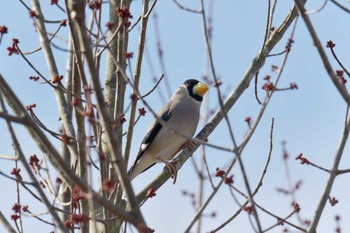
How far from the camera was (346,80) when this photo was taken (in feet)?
14.1

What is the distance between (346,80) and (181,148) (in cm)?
241

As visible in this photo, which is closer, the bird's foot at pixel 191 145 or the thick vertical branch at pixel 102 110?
the thick vertical branch at pixel 102 110

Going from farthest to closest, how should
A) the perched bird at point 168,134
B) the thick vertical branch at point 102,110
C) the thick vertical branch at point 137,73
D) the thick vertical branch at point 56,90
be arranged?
the perched bird at point 168,134, the thick vertical branch at point 56,90, the thick vertical branch at point 137,73, the thick vertical branch at point 102,110

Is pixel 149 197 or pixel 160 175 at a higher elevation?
pixel 160 175

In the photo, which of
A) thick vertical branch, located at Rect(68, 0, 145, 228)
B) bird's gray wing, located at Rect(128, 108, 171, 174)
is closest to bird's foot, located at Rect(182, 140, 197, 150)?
bird's gray wing, located at Rect(128, 108, 171, 174)

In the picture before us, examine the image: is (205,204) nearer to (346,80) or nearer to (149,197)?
(149,197)

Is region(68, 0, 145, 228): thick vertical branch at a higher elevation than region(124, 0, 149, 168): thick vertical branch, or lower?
lower

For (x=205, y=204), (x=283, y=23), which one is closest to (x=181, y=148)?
(x=283, y=23)

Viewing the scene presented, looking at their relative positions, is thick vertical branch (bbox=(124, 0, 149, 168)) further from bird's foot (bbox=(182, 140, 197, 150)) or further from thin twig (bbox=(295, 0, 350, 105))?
bird's foot (bbox=(182, 140, 197, 150))

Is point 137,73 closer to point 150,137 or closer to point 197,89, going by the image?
point 150,137

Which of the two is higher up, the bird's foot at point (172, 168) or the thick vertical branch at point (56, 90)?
the thick vertical branch at point (56, 90)

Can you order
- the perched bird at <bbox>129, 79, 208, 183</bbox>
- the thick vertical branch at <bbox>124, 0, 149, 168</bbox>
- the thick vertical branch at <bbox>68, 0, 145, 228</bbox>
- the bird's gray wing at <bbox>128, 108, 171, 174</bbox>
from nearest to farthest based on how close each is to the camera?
the thick vertical branch at <bbox>68, 0, 145, 228</bbox>
the thick vertical branch at <bbox>124, 0, 149, 168</bbox>
the perched bird at <bbox>129, 79, 208, 183</bbox>
the bird's gray wing at <bbox>128, 108, 171, 174</bbox>

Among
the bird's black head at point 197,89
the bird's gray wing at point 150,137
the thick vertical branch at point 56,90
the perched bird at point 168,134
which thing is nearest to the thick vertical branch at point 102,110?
the thick vertical branch at point 56,90

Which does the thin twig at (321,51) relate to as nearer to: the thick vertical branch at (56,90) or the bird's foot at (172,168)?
the thick vertical branch at (56,90)
